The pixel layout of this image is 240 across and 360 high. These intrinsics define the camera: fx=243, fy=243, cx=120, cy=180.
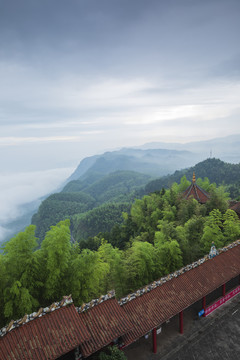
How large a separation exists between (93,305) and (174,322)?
582 cm

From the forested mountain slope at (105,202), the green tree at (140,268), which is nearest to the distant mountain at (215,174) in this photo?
the forested mountain slope at (105,202)

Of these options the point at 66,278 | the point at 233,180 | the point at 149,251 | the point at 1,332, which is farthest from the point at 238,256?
the point at 233,180

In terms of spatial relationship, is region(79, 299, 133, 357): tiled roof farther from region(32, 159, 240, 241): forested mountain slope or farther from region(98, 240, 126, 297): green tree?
region(32, 159, 240, 241): forested mountain slope

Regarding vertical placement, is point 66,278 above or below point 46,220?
above

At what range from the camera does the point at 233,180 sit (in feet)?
268

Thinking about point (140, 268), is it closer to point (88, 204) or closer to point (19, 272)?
point (19, 272)

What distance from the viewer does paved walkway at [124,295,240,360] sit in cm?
1114

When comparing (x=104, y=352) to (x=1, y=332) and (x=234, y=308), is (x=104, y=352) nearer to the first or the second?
(x=1, y=332)

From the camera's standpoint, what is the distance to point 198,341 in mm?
11852

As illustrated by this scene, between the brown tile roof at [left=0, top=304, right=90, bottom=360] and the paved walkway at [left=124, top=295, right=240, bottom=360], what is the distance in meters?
4.10

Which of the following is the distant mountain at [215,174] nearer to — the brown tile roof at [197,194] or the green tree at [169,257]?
the brown tile roof at [197,194]

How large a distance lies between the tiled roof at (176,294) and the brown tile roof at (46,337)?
2.38m

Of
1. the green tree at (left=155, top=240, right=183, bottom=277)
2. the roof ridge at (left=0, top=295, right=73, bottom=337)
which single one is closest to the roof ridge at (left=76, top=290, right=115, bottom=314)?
the roof ridge at (left=0, top=295, right=73, bottom=337)

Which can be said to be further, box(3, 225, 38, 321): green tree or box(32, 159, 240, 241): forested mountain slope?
box(32, 159, 240, 241): forested mountain slope
